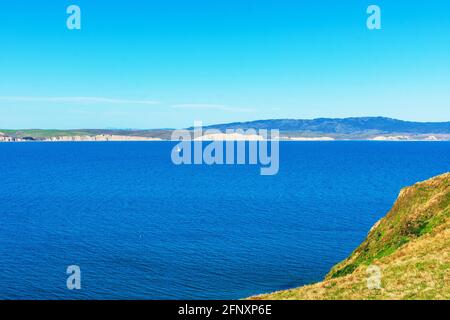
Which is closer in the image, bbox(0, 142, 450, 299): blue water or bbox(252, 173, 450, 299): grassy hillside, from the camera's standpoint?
bbox(252, 173, 450, 299): grassy hillside

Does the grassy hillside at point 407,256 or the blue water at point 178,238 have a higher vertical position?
the grassy hillside at point 407,256

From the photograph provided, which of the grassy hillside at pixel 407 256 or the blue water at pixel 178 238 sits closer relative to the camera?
the grassy hillside at pixel 407 256

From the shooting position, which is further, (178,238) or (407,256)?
(178,238)

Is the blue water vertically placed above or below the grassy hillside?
below

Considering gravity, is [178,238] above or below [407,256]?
below
